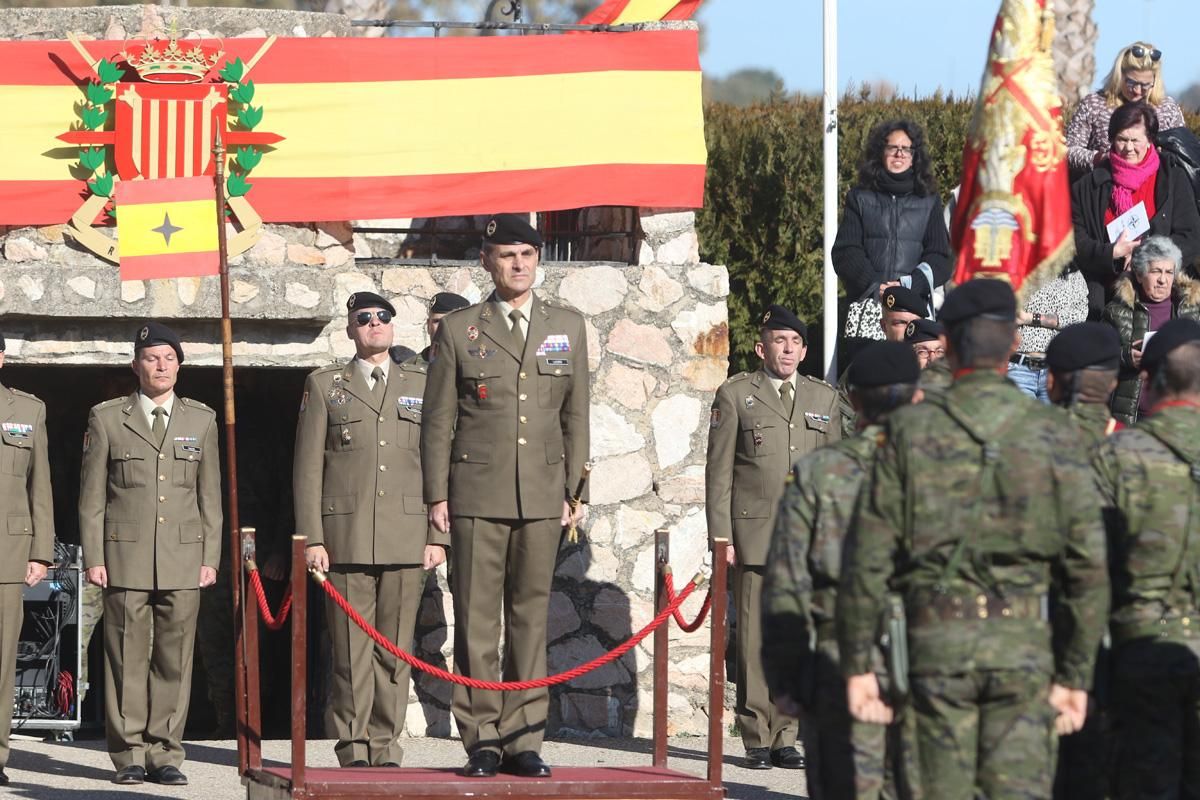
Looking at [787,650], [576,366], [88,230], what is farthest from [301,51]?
[787,650]

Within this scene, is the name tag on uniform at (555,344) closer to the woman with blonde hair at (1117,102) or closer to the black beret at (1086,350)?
the black beret at (1086,350)

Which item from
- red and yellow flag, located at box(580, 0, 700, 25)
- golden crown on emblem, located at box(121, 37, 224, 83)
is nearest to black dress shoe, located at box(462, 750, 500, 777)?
golden crown on emblem, located at box(121, 37, 224, 83)

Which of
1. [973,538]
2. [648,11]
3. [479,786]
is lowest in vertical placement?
[479,786]

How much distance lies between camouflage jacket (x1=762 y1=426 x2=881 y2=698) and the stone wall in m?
4.20

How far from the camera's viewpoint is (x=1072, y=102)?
14.6 meters

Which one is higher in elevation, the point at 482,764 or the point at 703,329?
the point at 703,329

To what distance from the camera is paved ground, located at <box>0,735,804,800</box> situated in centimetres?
806

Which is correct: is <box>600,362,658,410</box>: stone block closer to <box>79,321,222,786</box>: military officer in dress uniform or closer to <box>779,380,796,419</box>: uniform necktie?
<box>779,380,796,419</box>: uniform necktie

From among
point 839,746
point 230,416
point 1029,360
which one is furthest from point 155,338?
point 839,746

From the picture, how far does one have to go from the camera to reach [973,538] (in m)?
4.72

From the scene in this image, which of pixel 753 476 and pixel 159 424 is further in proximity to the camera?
pixel 753 476

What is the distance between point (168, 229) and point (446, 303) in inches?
51.5

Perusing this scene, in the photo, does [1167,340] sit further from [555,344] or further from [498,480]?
[498,480]

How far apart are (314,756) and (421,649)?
916 mm
